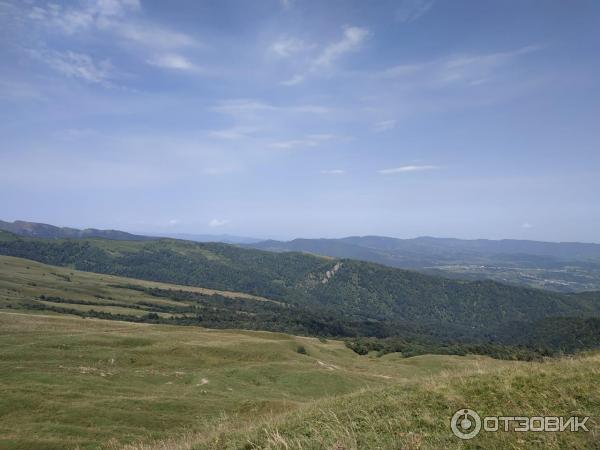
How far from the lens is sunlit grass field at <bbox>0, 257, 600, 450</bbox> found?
33.6ft

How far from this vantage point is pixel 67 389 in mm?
32875

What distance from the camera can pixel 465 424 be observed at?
992 centimetres

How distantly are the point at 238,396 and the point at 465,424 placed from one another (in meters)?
31.2

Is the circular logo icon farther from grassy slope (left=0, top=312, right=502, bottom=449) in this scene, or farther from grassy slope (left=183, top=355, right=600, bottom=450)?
grassy slope (left=0, top=312, right=502, bottom=449)

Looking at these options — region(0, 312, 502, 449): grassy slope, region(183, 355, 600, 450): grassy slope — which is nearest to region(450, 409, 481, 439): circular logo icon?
region(183, 355, 600, 450): grassy slope

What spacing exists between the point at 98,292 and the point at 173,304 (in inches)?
1461

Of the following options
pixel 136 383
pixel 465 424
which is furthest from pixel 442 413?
pixel 136 383

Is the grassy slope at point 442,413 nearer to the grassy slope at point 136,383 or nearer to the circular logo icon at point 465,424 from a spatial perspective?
the circular logo icon at point 465,424

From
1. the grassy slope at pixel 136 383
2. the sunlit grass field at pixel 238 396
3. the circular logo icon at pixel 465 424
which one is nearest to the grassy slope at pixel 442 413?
the sunlit grass field at pixel 238 396

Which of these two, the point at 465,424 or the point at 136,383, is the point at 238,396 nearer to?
the point at 136,383

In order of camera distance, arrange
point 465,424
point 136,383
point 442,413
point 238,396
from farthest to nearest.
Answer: point 136,383 < point 238,396 < point 442,413 < point 465,424

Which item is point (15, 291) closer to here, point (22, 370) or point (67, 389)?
point (22, 370)

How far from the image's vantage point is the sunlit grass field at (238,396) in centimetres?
1023

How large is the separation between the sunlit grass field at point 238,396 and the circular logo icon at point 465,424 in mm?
204
